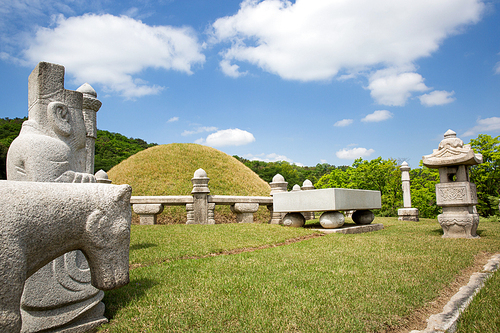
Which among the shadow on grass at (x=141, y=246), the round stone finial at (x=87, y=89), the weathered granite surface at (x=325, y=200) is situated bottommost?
the shadow on grass at (x=141, y=246)

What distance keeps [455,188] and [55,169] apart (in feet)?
29.6

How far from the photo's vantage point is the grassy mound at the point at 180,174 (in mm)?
17172

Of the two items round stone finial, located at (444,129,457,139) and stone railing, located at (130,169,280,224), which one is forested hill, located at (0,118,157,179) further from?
round stone finial, located at (444,129,457,139)

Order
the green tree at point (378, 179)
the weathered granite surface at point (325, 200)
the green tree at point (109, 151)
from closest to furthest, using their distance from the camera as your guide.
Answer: the weathered granite surface at point (325, 200) < the green tree at point (378, 179) < the green tree at point (109, 151)

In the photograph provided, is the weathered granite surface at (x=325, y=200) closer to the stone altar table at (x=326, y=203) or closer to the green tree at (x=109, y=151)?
the stone altar table at (x=326, y=203)

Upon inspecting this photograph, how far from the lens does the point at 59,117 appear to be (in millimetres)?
3365

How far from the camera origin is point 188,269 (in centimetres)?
482

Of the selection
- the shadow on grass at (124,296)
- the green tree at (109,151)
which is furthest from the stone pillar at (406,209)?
the green tree at (109,151)

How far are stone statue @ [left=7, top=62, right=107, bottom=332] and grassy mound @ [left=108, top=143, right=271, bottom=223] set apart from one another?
12.0m

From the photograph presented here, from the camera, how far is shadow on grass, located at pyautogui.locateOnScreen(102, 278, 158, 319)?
3.32 metres

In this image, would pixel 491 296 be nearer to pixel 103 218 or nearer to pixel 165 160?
pixel 103 218

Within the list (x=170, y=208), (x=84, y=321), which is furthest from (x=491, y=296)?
(x=170, y=208)

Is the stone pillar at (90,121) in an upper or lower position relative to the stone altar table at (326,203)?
upper

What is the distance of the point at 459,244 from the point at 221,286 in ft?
19.5
